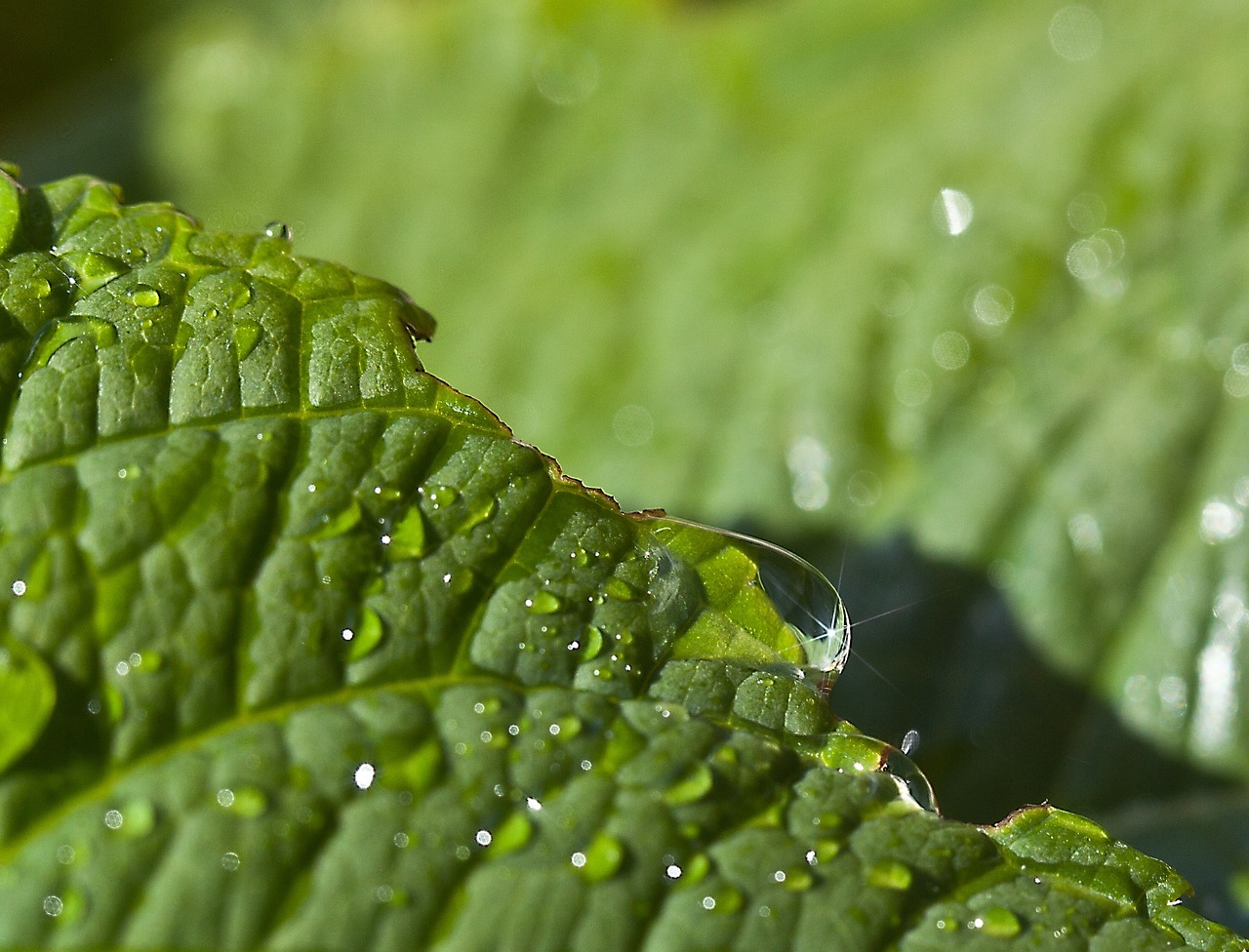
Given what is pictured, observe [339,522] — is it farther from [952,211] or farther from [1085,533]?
[952,211]

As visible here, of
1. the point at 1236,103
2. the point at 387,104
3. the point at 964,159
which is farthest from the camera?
Result: the point at 387,104

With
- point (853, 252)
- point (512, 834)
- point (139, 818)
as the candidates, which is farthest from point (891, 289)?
point (139, 818)

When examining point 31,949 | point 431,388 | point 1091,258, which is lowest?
point 31,949

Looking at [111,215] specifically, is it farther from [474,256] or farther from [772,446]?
[474,256]

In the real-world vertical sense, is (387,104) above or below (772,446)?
above

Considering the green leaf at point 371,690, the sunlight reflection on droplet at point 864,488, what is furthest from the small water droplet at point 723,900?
the sunlight reflection on droplet at point 864,488

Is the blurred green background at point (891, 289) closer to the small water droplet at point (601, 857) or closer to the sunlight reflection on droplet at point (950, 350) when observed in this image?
the sunlight reflection on droplet at point (950, 350)

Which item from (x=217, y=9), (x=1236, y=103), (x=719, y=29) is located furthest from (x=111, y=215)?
(x=217, y=9)
